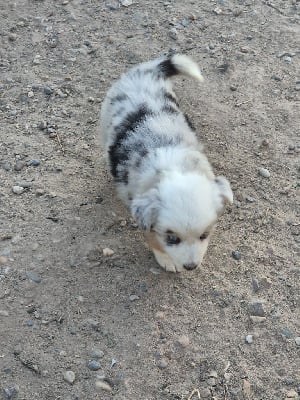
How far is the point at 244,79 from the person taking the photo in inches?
244

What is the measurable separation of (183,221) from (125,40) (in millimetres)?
3316

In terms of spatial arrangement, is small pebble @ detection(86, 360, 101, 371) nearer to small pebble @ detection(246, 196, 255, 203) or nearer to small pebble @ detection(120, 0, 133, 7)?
small pebble @ detection(246, 196, 255, 203)

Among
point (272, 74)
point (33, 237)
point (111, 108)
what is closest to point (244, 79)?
point (272, 74)

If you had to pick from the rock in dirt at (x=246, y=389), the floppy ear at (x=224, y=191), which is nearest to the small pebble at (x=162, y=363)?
the rock in dirt at (x=246, y=389)

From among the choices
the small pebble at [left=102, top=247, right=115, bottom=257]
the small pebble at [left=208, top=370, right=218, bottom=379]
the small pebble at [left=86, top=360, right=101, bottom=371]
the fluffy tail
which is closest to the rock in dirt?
the small pebble at [left=208, top=370, right=218, bottom=379]

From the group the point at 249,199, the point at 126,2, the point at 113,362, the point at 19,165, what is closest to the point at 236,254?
the point at 249,199

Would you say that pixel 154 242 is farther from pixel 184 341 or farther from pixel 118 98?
pixel 118 98

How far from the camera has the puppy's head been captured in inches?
151

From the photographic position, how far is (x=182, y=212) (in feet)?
12.6

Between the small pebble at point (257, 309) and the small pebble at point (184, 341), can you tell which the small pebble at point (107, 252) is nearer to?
the small pebble at point (184, 341)

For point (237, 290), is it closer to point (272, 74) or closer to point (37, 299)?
point (37, 299)

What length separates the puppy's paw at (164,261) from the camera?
4359mm

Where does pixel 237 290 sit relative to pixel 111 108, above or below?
below

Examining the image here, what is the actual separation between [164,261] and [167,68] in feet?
5.03
